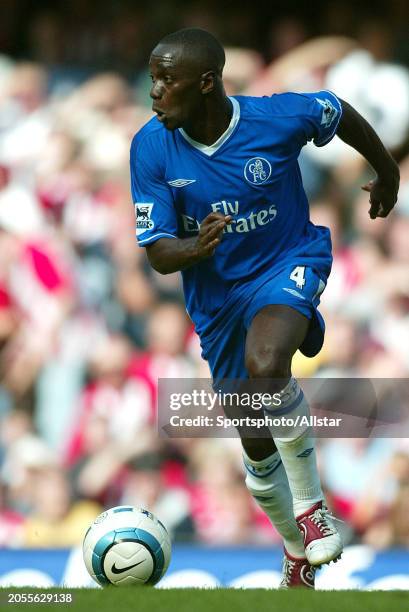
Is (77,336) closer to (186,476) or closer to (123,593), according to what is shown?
(186,476)

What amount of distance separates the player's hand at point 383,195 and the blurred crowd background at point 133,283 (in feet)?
9.42

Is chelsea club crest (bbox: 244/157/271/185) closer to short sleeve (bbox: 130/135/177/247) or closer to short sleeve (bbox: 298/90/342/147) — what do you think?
short sleeve (bbox: 298/90/342/147)

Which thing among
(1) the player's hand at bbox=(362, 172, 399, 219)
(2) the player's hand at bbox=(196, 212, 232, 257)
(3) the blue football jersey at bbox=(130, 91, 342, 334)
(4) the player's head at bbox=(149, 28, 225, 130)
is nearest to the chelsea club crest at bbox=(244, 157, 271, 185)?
(3) the blue football jersey at bbox=(130, 91, 342, 334)

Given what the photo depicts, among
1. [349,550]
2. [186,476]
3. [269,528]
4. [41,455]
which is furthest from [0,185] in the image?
[349,550]

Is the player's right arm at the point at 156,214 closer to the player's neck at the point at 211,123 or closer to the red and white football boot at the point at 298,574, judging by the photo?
the player's neck at the point at 211,123

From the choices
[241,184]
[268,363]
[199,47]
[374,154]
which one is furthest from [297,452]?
[199,47]

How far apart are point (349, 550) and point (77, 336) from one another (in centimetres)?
292

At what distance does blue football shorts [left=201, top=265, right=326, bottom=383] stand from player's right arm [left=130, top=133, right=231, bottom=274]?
0.45 m

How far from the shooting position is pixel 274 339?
5.37 meters

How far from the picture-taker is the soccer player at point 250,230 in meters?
5.46

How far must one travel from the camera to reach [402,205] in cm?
933

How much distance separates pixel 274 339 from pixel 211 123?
1.07 m

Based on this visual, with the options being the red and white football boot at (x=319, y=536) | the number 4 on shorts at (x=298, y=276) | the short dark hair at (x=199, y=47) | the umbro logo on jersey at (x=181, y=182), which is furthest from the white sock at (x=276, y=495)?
the short dark hair at (x=199, y=47)

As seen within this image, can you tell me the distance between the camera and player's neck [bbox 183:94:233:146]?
566 centimetres
